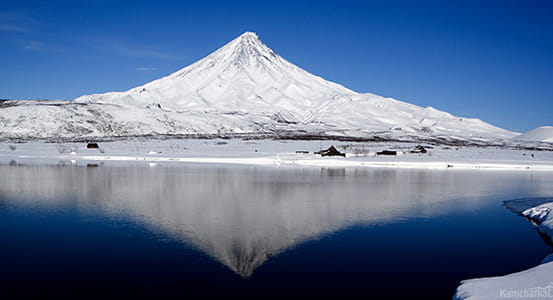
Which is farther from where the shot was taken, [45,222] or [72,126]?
[72,126]

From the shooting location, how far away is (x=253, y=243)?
1080 cm

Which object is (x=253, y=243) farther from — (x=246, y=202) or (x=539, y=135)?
(x=539, y=135)

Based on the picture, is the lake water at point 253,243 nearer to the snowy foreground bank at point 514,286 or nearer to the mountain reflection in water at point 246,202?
the mountain reflection in water at point 246,202

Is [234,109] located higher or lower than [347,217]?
higher

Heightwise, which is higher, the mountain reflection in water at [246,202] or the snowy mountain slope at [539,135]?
the snowy mountain slope at [539,135]

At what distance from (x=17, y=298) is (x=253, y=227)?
6.05 meters

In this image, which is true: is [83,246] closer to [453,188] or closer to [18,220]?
[18,220]

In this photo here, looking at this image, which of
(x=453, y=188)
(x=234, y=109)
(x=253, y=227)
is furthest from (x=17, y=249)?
(x=234, y=109)

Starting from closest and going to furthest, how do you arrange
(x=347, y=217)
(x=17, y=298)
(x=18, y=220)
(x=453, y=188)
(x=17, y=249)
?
(x=17, y=298) → (x=17, y=249) → (x=18, y=220) → (x=347, y=217) → (x=453, y=188)

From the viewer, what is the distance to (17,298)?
742cm

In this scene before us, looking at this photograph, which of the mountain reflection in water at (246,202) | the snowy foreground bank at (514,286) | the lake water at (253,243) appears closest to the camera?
the snowy foreground bank at (514,286)

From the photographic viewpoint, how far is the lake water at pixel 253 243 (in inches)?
324

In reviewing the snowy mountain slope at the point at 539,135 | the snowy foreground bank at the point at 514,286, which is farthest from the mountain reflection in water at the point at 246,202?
the snowy mountain slope at the point at 539,135

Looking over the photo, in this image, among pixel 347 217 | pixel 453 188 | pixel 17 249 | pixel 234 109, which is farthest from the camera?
pixel 234 109
